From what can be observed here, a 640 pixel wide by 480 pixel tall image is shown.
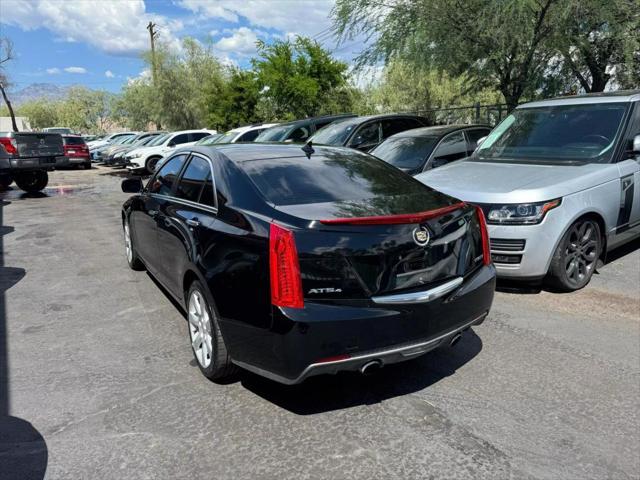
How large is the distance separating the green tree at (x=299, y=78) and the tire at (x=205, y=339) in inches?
751

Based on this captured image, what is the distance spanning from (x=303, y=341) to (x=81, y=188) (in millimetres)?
17268

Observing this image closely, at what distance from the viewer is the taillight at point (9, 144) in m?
14.1

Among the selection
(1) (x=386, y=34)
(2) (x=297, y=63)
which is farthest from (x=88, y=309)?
(2) (x=297, y=63)

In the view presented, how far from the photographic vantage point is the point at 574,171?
5465mm

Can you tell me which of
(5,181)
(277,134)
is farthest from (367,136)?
(5,181)

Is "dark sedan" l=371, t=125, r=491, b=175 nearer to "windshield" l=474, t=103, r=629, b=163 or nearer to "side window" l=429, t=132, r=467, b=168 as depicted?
"side window" l=429, t=132, r=467, b=168

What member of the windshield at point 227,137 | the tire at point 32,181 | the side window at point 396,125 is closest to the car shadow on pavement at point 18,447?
the side window at point 396,125

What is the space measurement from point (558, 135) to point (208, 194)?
4.47 metres

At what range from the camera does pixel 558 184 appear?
5.08 meters

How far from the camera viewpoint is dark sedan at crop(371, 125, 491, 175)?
804 cm

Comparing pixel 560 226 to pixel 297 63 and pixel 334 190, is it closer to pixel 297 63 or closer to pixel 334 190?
pixel 334 190

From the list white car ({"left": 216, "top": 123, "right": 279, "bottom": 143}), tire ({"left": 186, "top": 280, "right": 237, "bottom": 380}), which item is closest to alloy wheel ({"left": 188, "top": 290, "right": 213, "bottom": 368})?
tire ({"left": 186, "top": 280, "right": 237, "bottom": 380})

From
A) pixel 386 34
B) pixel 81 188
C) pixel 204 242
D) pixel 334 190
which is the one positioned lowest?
pixel 81 188

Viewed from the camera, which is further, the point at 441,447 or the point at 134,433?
the point at 134,433
